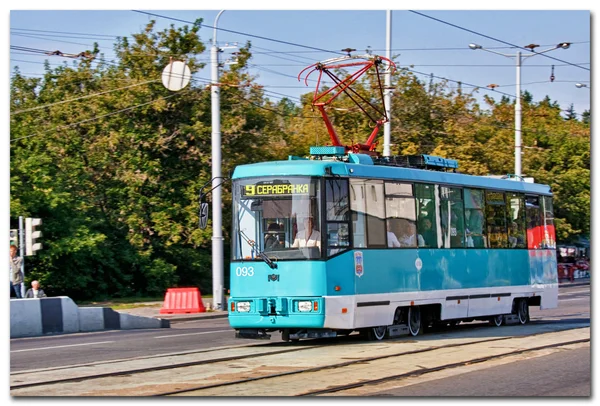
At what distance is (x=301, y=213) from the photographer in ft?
53.6

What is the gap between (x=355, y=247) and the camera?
17.0 metres

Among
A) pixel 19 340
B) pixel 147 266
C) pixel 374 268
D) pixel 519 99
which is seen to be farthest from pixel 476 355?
pixel 519 99

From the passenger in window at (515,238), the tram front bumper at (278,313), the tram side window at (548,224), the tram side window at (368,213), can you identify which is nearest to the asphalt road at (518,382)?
the tram front bumper at (278,313)

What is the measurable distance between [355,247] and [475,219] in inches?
188

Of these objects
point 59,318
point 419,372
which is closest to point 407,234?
point 419,372

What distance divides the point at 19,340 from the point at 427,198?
324 inches

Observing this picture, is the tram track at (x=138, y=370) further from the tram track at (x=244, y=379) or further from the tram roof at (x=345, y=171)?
the tram roof at (x=345, y=171)

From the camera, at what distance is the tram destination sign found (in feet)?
54.0

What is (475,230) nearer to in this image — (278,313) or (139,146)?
(278,313)

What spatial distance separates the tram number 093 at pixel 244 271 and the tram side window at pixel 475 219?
5.53 metres

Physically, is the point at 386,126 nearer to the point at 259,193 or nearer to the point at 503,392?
the point at 259,193

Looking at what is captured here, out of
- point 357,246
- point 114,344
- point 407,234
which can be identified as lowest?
point 114,344

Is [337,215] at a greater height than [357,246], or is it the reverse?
[337,215]

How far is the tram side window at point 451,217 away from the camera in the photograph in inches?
777
